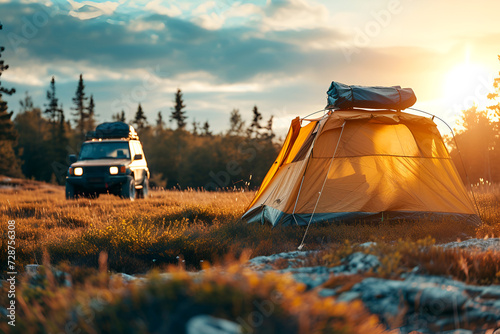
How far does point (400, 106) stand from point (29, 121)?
6967 cm

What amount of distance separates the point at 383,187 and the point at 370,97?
2.00 metres

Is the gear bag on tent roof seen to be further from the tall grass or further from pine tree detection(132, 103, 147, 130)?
pine tree detection(132, 103, 147, 130)

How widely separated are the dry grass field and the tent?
0.39 meters

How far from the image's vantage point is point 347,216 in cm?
866

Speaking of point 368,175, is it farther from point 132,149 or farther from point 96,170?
point 132,149

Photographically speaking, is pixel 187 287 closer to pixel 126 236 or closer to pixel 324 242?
pixel 126 236

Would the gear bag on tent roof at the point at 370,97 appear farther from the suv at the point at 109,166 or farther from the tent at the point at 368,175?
the suv at the point at 109,166

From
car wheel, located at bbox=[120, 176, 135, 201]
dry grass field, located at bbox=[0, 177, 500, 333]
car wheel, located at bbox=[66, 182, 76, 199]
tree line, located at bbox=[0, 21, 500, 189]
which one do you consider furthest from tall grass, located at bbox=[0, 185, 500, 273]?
tree line, located at bbox=[0, 21, 500, 189]

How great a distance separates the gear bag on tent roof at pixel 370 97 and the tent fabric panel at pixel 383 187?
120 centimetres

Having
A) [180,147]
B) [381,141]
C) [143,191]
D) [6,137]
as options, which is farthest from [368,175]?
[180,147]

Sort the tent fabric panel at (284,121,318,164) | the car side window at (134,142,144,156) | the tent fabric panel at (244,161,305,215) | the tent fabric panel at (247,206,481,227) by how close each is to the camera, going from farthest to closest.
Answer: the car side window at (134,142,144,156) → the tent fabric panel at (284,121,318,164) → the tent fabric panel at (244,161,305,215) → the tent fabric panel at (247,206,481,227)

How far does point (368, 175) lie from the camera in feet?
29.8

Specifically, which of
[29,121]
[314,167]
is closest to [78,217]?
[314,167]

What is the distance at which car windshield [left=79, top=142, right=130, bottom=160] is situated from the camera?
48.5ft
